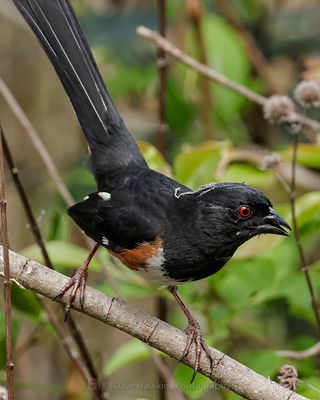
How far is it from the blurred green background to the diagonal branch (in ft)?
1.25

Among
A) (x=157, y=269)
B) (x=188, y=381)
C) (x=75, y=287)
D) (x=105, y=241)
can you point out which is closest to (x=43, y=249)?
(x=105, y=241)

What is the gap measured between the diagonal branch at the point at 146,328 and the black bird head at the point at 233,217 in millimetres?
415

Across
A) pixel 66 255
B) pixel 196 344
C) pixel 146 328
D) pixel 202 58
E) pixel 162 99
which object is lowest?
pixel 146 328

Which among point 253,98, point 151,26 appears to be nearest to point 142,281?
point 253,98

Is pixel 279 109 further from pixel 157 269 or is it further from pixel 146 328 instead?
pixel 146 328

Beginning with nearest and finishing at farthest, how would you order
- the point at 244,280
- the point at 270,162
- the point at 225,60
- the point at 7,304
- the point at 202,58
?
the point at 7,304 → the point at 270,162 → the point at 244,280 → the point at 202,58 → the point at 225,60

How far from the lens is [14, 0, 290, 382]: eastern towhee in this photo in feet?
9.03

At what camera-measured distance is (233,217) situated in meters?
2.77

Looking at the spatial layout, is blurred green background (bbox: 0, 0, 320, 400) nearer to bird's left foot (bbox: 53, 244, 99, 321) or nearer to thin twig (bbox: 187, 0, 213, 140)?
thin twig (bbox: 187, 0, 213, 140)

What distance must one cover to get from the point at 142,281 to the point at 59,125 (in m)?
3.32

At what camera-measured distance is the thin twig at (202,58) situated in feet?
13.1

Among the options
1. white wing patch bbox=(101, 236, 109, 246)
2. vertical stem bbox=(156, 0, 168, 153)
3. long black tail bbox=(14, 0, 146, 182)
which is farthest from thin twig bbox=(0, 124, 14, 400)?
vertical stem bbox=(156, 0, 168, 153)

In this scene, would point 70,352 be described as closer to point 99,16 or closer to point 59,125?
point 99,16

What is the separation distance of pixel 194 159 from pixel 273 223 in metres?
0.60
